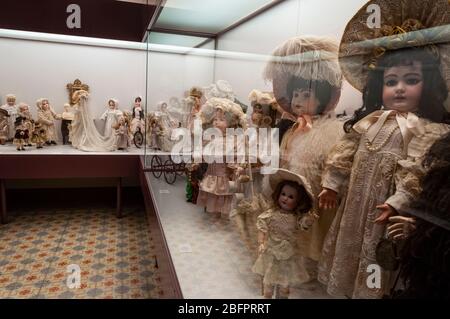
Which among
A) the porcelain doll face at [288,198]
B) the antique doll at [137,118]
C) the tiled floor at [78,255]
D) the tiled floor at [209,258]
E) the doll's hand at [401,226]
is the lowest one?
the tiled floor at [78,255]

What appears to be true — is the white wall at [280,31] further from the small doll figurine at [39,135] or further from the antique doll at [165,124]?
the small doll figurine at [39,135]

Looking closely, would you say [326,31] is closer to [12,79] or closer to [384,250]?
[384,250]

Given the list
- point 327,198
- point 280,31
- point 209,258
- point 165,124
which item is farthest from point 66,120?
point 327,198

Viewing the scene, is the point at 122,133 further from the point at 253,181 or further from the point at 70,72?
the point at 253,181

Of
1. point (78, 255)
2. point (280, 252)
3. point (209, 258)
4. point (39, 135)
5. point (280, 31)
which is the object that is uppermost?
point (280, 31)

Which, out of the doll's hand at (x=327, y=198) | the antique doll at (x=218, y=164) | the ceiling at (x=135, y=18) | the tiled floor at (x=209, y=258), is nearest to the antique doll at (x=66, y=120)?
the ceiling at (x=135, y=18)

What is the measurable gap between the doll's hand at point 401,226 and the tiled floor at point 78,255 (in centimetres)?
181

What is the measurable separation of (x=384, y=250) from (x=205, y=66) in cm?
165

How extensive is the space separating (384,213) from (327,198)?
22cm

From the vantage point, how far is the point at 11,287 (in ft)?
6.91

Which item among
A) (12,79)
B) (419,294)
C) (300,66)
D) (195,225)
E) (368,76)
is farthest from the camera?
(12,79)

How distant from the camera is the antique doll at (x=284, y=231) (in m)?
0.94

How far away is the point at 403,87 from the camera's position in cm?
62
